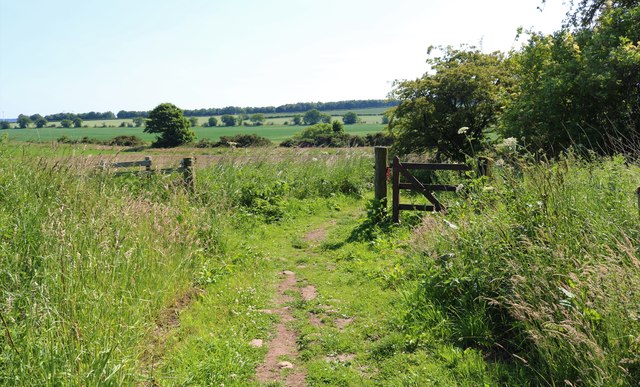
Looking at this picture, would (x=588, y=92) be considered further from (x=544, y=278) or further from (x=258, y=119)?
(x=258, y=119)

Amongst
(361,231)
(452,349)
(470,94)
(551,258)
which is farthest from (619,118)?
(452,349)

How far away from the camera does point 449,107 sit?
616 inches

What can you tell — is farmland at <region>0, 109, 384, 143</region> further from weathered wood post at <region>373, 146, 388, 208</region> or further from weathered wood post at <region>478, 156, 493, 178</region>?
weathered wood post at <region>478, 156, 493, 178</region>

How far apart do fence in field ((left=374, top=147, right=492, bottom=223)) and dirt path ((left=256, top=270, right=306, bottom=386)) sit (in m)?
3.79

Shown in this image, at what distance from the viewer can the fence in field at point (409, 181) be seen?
27.1 feet

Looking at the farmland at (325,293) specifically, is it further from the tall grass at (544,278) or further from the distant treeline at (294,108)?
the distant treeline at (294,108)

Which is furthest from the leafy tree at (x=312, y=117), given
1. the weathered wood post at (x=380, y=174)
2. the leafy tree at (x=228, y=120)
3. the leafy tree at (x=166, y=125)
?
the weathered wood post at (x=380, y=174)

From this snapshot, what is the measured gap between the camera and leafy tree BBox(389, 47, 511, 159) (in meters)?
15.4

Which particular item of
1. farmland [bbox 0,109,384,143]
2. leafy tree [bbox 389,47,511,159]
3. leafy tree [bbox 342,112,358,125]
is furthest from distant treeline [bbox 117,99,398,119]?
leafy tree [bbox 389,47,511,159]

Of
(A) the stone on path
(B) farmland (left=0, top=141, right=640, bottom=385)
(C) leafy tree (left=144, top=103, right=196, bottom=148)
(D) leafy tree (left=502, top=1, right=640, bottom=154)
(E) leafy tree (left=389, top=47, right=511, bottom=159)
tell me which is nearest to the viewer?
(B) farmland (left=0, top=141, right=640, bottom=385)

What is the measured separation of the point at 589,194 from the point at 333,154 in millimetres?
12693

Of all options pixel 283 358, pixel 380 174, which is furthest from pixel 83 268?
pixel 380 174

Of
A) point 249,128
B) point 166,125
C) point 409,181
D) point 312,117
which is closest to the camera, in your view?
point 409,181

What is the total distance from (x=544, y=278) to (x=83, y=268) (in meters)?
4.02
